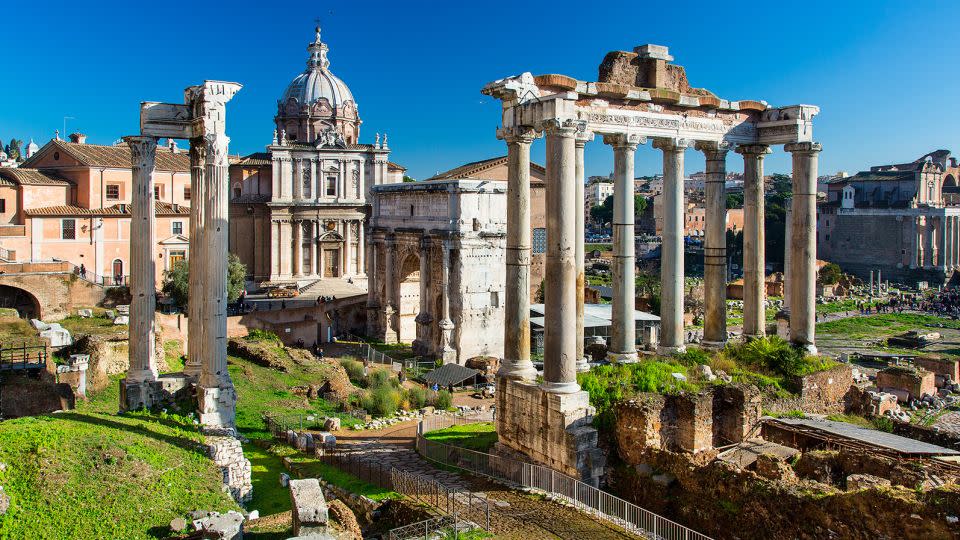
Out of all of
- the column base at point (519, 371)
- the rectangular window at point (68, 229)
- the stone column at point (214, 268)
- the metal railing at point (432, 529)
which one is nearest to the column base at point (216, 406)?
the stone column at point (214, 268)

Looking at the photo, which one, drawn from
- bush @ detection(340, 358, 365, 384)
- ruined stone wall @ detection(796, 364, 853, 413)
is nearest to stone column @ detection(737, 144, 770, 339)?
ruined stone wall @ detection(796, 364, 853, 413)

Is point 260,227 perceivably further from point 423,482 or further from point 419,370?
point 423,482

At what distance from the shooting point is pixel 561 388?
589 inches

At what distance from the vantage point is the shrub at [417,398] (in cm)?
2622

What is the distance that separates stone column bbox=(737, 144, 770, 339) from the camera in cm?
2036

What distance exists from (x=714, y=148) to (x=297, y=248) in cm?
3490

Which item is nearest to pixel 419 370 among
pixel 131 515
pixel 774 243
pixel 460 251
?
pixel 460 251

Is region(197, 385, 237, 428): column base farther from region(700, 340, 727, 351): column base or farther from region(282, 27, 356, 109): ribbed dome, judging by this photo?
region(282, 27, 356, 109): ribbed dome

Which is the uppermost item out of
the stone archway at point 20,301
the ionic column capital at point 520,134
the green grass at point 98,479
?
the ionic column capital at point 520,134

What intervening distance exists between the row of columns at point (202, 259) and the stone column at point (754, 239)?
12053mm

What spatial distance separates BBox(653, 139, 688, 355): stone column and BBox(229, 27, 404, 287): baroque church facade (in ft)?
109

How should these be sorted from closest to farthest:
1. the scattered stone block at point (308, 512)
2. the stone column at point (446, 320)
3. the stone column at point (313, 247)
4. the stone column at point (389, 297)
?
the scattered stone block at point (308, 512) < the stone column at point (446, 320) < the stone column at point (389, 297) < the stone column at point (313, 247)

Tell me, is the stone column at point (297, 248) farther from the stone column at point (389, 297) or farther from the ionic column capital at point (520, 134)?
the ionic column capital at point (520, 134)

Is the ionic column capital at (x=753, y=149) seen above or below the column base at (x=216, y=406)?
above
